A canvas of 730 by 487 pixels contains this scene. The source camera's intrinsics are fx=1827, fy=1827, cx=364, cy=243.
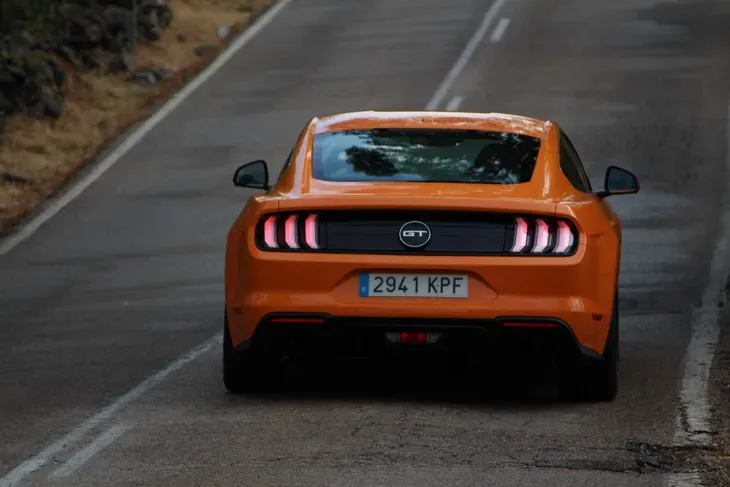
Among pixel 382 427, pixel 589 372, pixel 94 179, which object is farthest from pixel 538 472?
pixel 94 179

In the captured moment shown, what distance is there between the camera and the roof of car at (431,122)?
9.95 meters

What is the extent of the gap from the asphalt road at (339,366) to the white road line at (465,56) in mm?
169

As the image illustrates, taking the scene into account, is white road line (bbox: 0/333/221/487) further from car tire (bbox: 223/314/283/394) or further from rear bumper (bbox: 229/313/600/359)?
rear bumper (bbox: 229/313/600/359)

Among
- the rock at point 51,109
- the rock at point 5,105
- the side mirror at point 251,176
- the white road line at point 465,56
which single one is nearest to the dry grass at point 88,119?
the rock at point 51,109

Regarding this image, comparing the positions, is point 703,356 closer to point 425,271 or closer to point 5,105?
point 425,271

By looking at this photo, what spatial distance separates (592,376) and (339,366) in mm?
1965

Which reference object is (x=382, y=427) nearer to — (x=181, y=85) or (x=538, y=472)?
(x=538, y=472)

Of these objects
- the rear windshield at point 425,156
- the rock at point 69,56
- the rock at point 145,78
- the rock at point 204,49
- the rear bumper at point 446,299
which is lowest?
the rock at point 204,49

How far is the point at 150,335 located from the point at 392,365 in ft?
8.19

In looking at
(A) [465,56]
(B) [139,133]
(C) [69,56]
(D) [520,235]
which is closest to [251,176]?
(D) [520,235]

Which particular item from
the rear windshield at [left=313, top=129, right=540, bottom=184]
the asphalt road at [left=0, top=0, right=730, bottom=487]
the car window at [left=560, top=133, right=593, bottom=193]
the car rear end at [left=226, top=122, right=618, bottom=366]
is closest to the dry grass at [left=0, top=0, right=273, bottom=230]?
the asphalt road at [left=0, top=0, right=730, bottom=487]

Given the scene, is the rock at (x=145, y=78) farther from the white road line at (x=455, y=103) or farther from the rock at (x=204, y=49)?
the white road line at (x=455, y=103)

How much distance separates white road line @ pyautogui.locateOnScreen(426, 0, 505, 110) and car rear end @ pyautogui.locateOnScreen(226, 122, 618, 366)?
17113 millimetres

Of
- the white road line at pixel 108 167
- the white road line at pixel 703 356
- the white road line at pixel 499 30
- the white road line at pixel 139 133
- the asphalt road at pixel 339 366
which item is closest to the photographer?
the asphalt road at pixel 339 366
